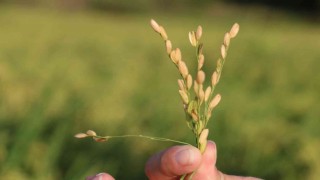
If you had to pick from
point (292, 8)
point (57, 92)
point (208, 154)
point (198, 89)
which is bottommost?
point (292, 8)

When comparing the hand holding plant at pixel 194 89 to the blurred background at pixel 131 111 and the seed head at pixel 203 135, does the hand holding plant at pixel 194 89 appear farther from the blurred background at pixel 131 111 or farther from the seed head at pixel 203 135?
the blurred background at pixel 131 111

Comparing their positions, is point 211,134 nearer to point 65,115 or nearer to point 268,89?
point 65,115

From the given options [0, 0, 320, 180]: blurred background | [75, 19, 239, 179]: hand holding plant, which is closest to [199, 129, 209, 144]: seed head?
[75, 19, 239, 179]: hand holding plant

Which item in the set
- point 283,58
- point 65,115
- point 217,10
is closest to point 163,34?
point 65,115

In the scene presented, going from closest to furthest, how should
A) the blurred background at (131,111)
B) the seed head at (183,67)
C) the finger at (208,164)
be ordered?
the seed head at (183,67) → the finger at (208,164) → the blurred background at (131,111)

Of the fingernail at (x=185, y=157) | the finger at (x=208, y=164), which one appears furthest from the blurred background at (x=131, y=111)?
the fingernail at (x=185, y=157)

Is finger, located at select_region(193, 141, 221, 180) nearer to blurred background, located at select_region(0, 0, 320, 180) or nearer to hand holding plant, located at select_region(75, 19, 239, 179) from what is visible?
hand holding plant, located at select_region(75, 19, 239, 179)

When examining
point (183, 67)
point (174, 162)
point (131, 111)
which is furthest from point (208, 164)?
point (131, 111)
